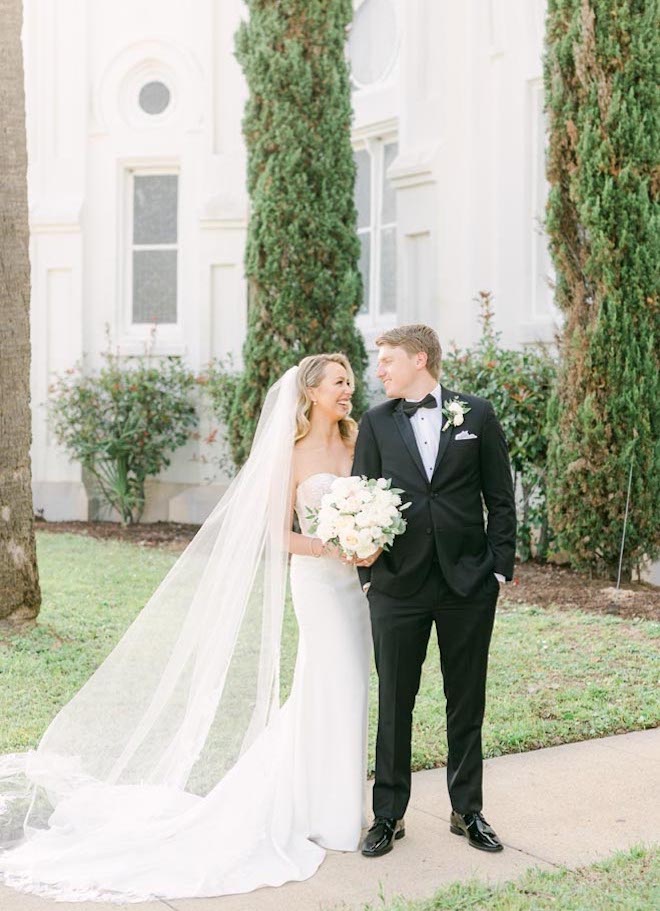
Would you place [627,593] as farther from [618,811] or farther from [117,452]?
[117,452]

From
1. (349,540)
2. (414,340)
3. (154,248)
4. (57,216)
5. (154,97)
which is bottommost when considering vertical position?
(349,540)

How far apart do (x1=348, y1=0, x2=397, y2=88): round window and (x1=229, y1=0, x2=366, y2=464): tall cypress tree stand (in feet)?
5.81

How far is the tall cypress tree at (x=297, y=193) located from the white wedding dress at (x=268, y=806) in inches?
286

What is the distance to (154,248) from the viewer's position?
627 inches

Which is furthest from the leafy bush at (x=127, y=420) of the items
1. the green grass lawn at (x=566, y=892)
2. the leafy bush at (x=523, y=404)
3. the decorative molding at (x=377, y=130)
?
the green grass lawn at (x=566, y=892)

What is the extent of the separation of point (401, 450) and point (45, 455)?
39.4 ft

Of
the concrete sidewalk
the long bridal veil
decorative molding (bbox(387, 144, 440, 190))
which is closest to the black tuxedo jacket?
the long bridal veil

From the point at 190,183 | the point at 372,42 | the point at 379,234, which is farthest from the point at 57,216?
the point at 372,42

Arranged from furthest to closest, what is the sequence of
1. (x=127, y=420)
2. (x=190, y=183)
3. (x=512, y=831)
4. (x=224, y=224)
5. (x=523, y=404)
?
(x=190, y=183) < (x=224, y=224) < (x=127, y=420) < (x=523, y=404) < (x=512, y=831)

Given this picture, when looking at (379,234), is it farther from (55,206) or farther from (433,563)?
(433,563)

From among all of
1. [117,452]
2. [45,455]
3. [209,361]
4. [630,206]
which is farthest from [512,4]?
[45,455]

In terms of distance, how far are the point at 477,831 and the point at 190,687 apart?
4.49 ft

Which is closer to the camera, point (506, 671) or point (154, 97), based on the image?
point (506, 671)

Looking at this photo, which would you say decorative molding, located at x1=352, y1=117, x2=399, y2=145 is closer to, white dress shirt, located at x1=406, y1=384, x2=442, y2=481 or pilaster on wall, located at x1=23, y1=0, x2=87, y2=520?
pilaster on wall, located at x1=23, y1=0, x2=87, y2=520
